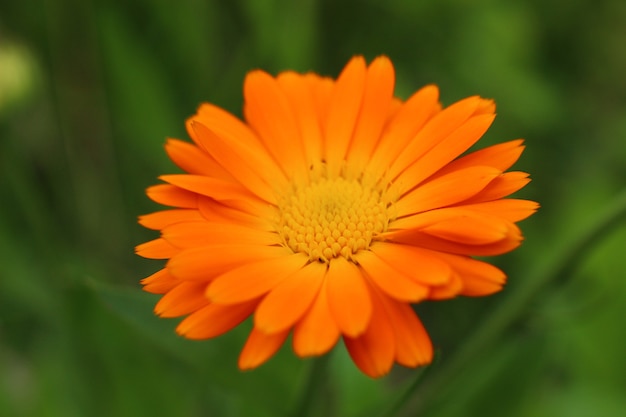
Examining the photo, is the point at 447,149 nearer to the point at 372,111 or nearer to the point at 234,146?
the point at 372,111

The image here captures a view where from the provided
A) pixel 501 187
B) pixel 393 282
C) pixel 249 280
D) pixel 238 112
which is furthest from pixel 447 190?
pixel 238 112

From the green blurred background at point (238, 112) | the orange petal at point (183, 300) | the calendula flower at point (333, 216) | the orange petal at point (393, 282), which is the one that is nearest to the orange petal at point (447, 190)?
the calendula flower at point (333, 216)

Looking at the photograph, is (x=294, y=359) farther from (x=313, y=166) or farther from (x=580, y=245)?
(x=580, y=245)

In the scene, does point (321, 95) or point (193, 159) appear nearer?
point (193, 159)

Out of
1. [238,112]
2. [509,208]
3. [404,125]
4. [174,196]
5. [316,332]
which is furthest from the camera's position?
[238,112]

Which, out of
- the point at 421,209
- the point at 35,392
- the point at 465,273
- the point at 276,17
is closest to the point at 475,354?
the point at 421,209

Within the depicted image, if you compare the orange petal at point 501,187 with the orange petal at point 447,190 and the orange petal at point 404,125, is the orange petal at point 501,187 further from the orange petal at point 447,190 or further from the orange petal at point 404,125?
the orange petal at point 404,125

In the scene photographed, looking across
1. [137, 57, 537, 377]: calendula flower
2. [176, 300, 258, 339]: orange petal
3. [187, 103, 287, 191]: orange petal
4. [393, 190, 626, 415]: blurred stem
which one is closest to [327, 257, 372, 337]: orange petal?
[137, 57, 537, 377]: calendula flower
